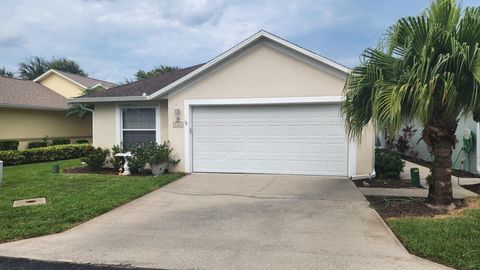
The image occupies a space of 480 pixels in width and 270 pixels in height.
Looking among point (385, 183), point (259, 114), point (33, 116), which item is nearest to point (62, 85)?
point (33, 116)

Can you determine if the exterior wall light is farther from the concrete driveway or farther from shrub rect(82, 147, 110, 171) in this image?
the concrete driveway

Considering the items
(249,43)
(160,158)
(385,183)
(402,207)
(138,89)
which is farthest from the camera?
(138,89)

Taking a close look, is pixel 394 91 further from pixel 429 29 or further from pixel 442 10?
pixel 442 10

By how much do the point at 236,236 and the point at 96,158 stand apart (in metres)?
8.73

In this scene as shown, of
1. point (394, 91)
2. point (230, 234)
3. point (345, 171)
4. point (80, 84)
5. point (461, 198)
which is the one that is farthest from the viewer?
point (80, 84)

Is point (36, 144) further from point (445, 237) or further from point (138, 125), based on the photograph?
point (445, 237)

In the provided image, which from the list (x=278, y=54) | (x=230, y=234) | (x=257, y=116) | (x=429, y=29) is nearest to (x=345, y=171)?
(x=257, y=116)

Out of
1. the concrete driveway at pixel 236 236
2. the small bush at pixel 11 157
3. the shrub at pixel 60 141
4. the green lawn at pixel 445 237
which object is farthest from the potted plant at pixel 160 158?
the shrub at pixel 60 141

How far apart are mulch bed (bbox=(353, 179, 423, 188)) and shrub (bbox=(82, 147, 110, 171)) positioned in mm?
8282

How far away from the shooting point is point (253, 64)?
478 inches

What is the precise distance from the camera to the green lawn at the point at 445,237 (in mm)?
4895

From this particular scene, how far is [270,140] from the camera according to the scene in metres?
12.3

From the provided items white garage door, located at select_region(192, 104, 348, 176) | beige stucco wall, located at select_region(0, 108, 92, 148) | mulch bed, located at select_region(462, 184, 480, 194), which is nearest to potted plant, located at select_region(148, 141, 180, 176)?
white garage door, located at select_region(192, 104, 348, 176)

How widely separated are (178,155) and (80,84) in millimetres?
18251
